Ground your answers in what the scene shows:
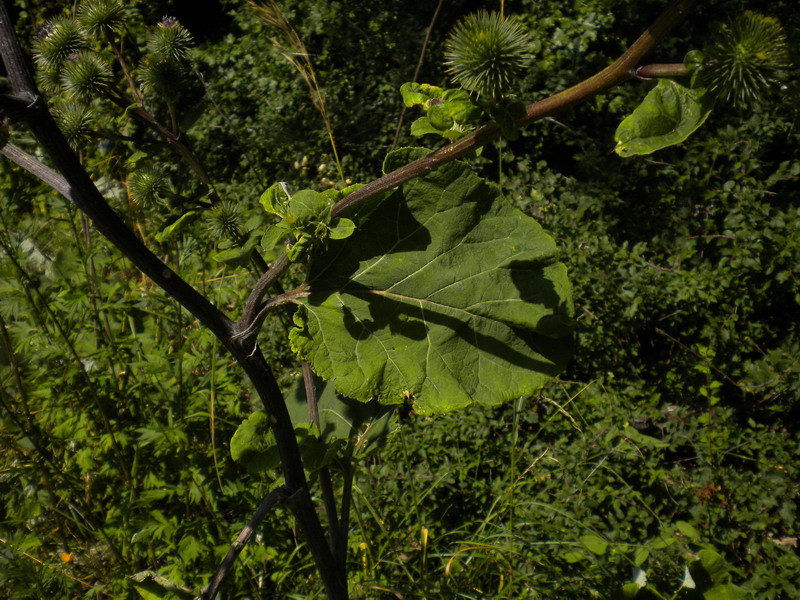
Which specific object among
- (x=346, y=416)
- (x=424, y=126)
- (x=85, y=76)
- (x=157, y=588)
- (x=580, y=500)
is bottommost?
(x=580, y=500)

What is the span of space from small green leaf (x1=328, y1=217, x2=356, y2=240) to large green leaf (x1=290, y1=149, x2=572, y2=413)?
131 millimetres

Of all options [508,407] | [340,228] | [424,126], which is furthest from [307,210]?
[508,407]

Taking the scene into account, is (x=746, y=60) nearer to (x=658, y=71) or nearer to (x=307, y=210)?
(x=658, y=71)

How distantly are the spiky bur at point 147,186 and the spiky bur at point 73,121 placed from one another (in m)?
0.15

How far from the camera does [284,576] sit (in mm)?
2209

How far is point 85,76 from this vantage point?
4.54 ft

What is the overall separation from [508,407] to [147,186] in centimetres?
210

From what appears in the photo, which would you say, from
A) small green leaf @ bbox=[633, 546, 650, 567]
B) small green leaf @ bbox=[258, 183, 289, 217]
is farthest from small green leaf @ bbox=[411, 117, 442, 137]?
small green leaf @ bbox=[633, 546, 650, 567]

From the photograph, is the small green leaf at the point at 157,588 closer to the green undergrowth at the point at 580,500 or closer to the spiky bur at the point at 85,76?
the green undergrowth at the point at 580,500

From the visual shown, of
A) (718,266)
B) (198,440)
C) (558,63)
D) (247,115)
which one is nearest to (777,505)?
(718,266)

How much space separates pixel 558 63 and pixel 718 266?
1647 millimetres

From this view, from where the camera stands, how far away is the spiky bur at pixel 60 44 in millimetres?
1435

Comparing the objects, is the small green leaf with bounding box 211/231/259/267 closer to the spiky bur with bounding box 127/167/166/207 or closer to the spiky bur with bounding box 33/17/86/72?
the spiky bur with bounding box 127/167/166/207

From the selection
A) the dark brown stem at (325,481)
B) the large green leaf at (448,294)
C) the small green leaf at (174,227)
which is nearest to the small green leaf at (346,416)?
the dark brown stem at (325,481)
